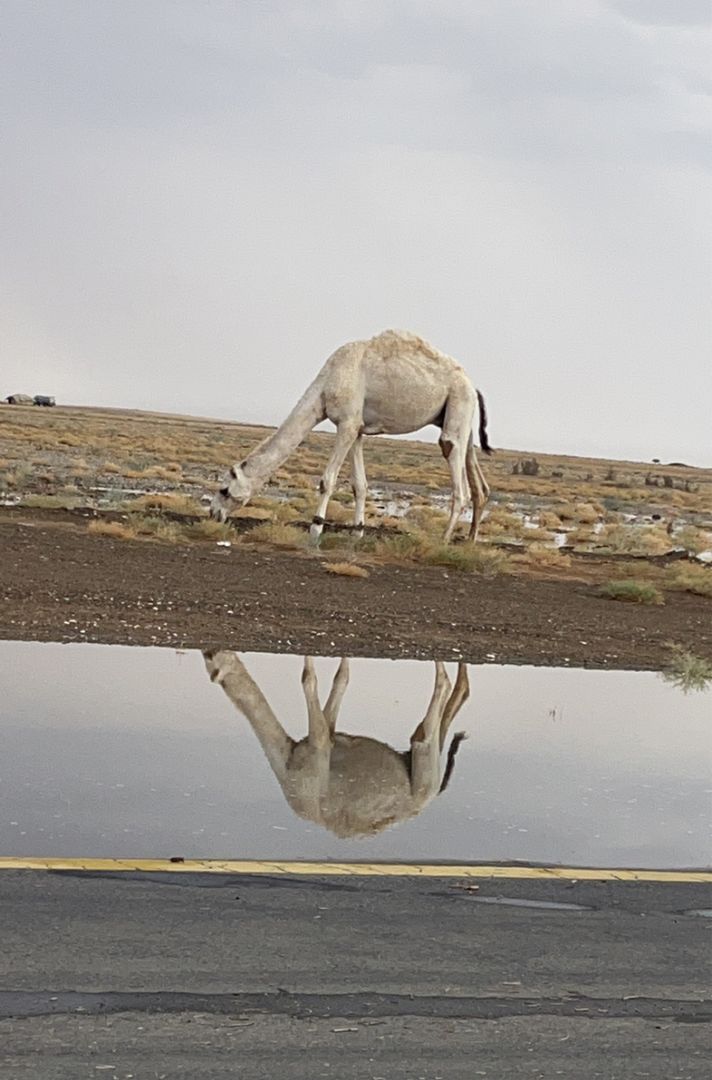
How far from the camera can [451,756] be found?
9.72 m

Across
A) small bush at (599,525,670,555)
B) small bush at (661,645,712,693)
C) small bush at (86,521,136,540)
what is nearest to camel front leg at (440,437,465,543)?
small bush at (599,525,670,555)

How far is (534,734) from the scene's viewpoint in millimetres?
10875

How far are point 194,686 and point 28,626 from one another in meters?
2.76

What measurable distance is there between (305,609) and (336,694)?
12.7 ft

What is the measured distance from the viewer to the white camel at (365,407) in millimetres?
22672

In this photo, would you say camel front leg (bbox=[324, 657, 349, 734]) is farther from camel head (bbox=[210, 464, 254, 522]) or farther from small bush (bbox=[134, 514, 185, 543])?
camel head (bbox=[210, 464, 254, 522])

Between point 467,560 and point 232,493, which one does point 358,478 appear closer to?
point 232,493

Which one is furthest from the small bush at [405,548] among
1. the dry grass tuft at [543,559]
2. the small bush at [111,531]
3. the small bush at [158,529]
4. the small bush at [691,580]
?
the small bush at [691,580]

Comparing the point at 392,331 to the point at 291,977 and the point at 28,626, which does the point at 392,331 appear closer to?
the point at 28,626

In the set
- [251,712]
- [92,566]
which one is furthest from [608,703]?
[92,566]

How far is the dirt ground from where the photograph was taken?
13938 millimetres

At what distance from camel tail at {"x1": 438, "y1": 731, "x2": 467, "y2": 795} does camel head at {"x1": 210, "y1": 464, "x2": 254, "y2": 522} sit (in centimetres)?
→ 1294

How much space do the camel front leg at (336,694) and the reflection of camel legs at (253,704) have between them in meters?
0.42

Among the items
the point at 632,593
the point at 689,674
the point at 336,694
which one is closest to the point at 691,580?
the point at 632,593
